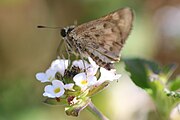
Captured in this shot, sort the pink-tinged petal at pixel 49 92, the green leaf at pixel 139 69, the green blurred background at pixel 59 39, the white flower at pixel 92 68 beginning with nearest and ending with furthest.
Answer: the pink-tinged petal at pixel 49 92 → the white flower at pixel 92 68 → the green leaf at pixel 139 69 → the green blurred background at pixel 59 39

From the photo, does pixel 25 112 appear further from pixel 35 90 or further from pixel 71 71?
pixel 71 71

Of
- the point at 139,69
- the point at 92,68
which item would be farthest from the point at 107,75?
the point at 139,69

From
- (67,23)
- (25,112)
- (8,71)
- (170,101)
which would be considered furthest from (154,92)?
(67,23)

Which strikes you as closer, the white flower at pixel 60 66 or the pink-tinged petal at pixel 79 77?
the pink-tinged petal at pixel 79 77

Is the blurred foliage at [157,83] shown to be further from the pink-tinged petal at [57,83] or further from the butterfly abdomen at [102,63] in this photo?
the pink-tinged petal at [57,83]

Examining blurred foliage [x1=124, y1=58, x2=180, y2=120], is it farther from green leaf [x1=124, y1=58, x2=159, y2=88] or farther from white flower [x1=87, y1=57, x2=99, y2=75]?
white flower [x1=87, y1=57, x2=99, y2=75]

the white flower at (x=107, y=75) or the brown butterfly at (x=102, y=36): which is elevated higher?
the brown butterfly at (x=102, y=36)

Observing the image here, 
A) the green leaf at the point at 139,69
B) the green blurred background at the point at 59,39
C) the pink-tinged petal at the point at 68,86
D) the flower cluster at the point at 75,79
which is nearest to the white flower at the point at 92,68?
the flower cluster at the point at 75,79
